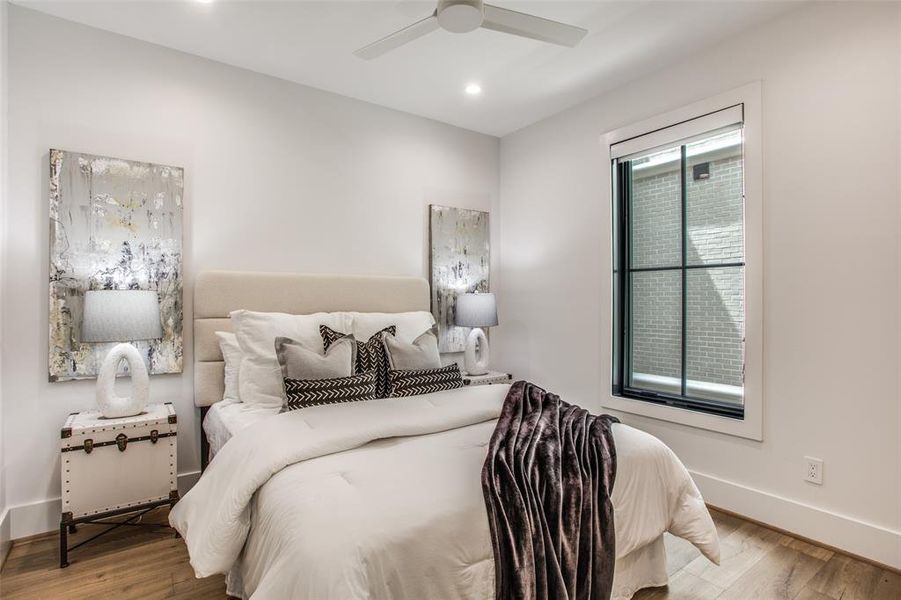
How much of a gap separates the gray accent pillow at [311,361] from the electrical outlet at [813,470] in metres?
2.51

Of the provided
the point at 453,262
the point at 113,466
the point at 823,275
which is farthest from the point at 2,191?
the point at 823,275

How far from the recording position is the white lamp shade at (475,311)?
389cm

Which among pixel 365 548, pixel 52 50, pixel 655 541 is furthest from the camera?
pixel 52 50

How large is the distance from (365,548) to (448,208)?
3.26 meters

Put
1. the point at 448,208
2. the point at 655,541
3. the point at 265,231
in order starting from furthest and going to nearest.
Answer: the point at 448,208 < the point at 265,231 < the point at 655,541

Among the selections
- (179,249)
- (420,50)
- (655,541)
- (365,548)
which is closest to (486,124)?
(420,50)

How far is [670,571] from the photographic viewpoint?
2139 millimetres

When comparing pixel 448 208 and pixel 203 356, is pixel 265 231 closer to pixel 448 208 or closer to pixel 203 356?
pixel 203 356

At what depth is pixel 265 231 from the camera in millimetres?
3227

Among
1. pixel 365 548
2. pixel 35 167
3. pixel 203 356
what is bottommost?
pixel 365 548

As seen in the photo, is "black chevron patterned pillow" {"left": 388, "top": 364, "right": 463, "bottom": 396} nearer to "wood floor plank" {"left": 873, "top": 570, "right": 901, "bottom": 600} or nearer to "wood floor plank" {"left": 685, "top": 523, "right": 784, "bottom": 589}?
"wood floor plank" {"left": 685, "top": 523, "right": 784, "bottom": 589}

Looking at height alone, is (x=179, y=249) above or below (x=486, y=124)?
below

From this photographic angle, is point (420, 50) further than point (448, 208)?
No

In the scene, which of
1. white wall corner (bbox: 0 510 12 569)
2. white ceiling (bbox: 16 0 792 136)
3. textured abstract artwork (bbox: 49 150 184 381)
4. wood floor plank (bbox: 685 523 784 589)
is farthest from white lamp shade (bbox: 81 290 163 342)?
wood floor plank (bbox: 685 523 784 589)
